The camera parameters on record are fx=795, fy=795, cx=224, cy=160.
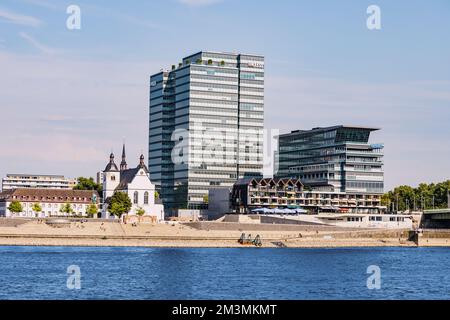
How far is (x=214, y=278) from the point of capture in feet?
267

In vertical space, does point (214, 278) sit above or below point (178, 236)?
below

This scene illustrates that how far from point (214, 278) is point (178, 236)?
94.8 meters

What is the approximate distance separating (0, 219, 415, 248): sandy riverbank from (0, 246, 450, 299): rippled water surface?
39.5 metres

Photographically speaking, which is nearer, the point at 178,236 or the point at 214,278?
the point at 214,278

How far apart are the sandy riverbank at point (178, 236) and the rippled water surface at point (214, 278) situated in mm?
39513

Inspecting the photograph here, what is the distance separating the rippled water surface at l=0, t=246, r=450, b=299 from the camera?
2601 inches

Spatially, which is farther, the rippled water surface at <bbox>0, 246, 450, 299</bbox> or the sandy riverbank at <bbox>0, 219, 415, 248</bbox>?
the sandy riverbank at <bbox>0, 219, 415, 248</bbox>

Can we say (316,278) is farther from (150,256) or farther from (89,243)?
(89,243)

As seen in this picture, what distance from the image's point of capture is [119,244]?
522ft

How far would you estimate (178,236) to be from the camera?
17562cm

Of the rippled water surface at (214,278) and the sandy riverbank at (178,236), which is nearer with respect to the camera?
the rippled water surface at (214,278)

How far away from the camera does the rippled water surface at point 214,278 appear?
217 ft
